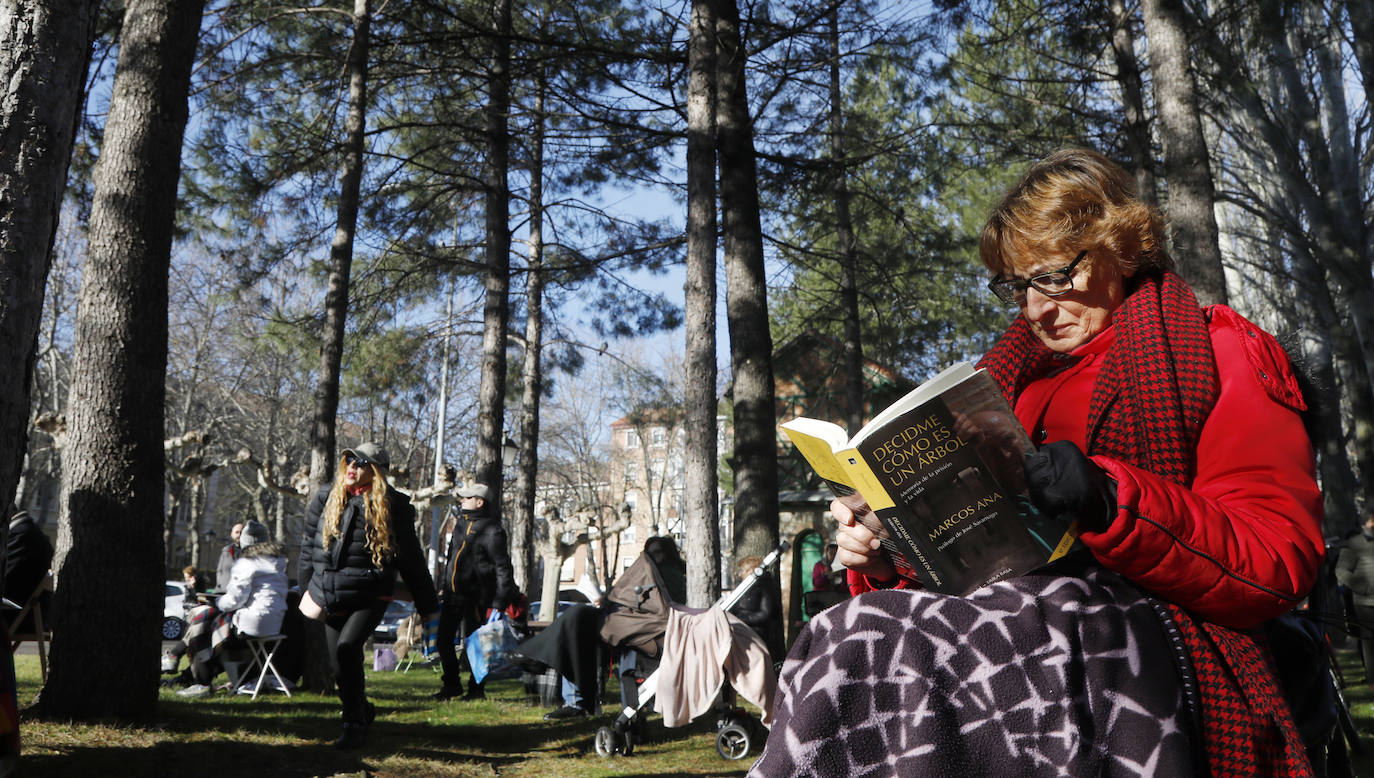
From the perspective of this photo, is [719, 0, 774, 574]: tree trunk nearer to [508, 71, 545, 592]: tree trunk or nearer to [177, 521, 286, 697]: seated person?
[177, 521, 286, 697]: seated person

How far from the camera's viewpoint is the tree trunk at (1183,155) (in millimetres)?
7320

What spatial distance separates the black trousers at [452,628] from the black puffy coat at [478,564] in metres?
0.04

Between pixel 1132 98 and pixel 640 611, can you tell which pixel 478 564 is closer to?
pixel 640 611

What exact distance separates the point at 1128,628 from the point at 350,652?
17.3 feet

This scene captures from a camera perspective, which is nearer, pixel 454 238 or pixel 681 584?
pixel 681 584

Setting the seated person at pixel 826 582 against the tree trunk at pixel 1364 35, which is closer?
the tree trunk at pixel 1364 35

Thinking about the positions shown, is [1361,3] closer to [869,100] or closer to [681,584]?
[869,100]

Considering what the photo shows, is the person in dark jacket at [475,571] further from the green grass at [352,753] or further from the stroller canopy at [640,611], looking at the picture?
the stroller canopy at [640,611]

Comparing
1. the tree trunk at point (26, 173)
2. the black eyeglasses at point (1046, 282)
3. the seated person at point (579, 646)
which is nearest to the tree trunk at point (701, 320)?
the seated person at point (579, 646)

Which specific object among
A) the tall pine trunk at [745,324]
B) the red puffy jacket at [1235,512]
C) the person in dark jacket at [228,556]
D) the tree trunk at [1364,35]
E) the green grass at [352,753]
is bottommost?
the green grass at [352,753]

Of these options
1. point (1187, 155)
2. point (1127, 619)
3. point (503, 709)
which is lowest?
point (503, 709)

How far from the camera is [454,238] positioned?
1669 centimetres

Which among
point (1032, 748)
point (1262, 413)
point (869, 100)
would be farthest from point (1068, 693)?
point (869, 100)

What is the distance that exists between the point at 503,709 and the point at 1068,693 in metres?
7.94
